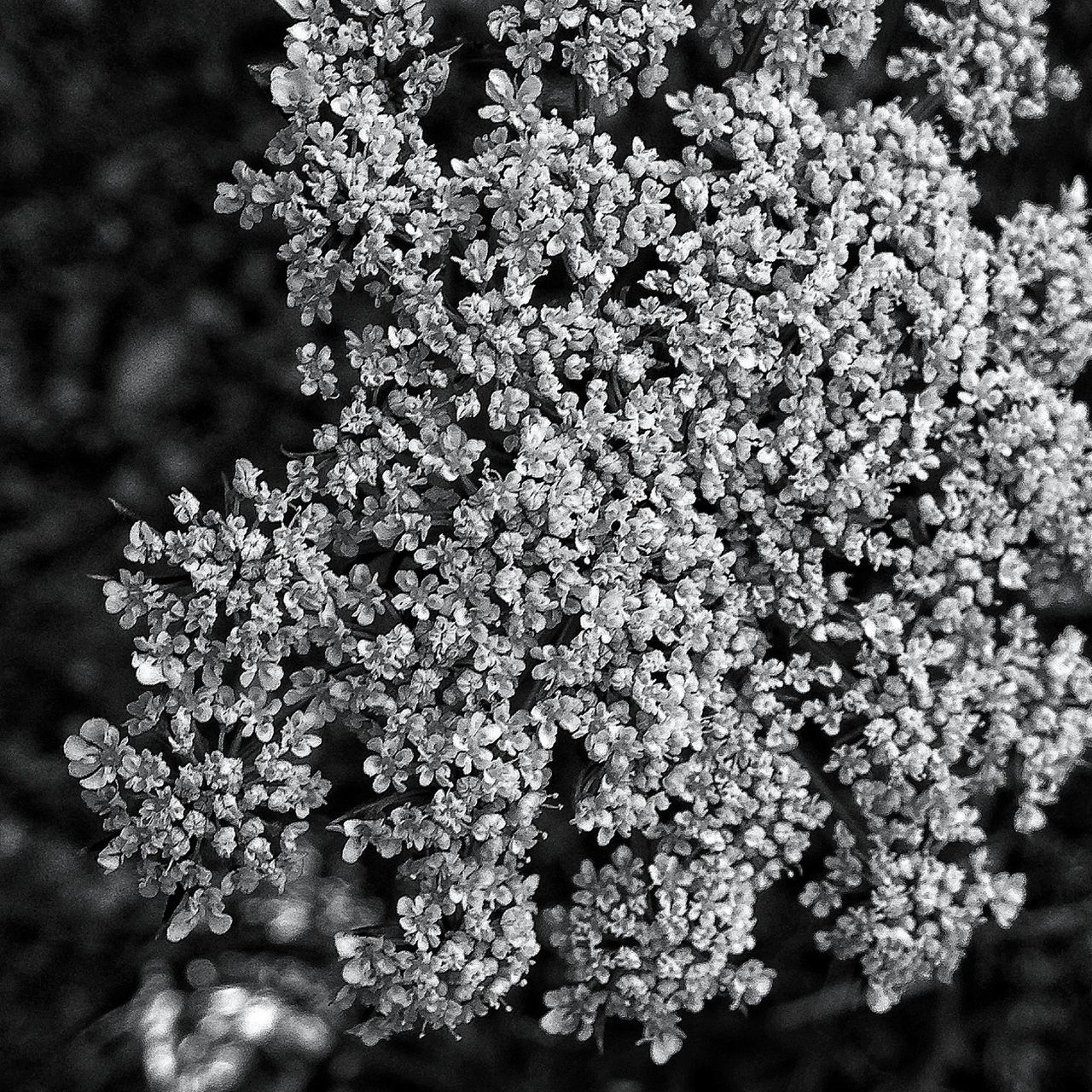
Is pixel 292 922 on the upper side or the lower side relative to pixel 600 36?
lower

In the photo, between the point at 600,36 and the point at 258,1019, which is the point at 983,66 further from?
the point at 258,1019

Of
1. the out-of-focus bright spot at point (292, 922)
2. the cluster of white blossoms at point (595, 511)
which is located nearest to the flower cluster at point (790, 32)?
the cluster of white blossoms at point (595, 511)

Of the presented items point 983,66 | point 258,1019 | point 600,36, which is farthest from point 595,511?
point 258,1019

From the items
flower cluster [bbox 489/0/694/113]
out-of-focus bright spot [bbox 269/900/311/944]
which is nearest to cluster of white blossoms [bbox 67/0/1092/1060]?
flower cluster [bbox 489/0/694/113]

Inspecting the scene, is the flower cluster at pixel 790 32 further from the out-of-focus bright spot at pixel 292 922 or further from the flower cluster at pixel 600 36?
the out-of-focus bright spot at pixel 292 922

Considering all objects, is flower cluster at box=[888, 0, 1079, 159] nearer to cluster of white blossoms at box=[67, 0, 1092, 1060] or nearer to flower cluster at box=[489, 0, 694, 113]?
cluster of white blossoms at box=[67, 0, 1092, 1060]

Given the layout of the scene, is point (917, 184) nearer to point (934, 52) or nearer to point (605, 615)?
point (934, 52)
